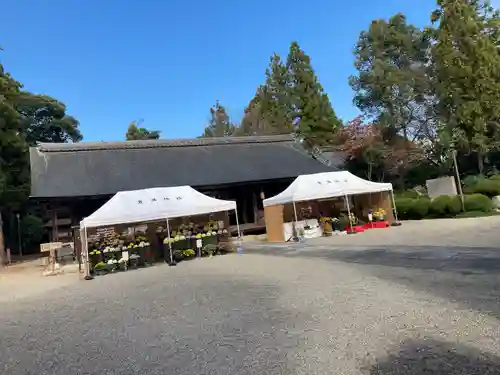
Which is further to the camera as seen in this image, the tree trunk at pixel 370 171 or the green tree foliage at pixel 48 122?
the green tree foliage at pixel 48 122

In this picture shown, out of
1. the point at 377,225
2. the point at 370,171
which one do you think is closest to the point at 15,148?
the point at 377,225

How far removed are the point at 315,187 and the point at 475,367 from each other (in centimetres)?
1138

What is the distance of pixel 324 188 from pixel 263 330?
1030cm

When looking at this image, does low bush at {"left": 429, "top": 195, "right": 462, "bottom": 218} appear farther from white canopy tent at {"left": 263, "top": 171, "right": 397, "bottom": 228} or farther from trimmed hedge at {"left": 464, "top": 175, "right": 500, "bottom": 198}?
white canopy tent at {"left": 263, "top": 171, "right": 397, "bottom": 228}

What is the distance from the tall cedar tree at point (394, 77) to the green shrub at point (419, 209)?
8332mm

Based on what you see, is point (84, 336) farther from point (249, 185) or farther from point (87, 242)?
point (249, 185)

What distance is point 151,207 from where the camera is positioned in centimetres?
1125

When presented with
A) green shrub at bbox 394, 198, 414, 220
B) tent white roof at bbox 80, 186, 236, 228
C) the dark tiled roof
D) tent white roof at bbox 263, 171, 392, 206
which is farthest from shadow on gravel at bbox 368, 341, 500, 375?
the dark tiled roof

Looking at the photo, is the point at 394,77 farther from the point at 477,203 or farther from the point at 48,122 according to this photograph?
the point at 48,122

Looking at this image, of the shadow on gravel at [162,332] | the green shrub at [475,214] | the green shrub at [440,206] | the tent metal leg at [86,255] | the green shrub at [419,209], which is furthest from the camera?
the green shrub at [419,209]

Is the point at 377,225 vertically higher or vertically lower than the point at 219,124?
lower

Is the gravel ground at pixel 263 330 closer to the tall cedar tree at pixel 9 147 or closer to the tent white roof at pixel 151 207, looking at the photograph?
the tent white roof at pixel 151 207

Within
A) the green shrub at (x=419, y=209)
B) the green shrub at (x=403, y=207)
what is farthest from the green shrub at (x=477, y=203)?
the green shrub at (x=403, y=207)

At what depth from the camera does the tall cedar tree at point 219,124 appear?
3875 cm
